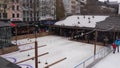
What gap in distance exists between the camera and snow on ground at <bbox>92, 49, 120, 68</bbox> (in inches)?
547

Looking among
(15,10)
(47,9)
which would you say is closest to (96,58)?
(15,10)

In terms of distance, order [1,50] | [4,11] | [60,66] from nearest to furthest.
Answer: [60,66] → [1,50] → [4,11]

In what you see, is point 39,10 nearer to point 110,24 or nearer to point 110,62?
point 110,24

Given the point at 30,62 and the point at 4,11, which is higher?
the point at 4,11

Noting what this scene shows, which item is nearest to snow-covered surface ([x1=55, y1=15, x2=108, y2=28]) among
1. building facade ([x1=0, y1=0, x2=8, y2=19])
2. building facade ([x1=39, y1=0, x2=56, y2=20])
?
building facade ([x1=0, y1=0, x2=8, y2=19])

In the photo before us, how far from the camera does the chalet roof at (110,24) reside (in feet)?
76.9

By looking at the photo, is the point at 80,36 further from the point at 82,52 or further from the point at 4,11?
the point at 4,11

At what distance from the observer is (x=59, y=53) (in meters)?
18.7

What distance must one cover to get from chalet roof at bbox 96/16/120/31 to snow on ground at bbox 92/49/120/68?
7.14m

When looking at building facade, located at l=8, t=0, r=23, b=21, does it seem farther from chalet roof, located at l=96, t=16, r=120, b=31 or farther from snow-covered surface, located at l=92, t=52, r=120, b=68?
snow-covered surface, located at l=92, t=52, r=120, b=68

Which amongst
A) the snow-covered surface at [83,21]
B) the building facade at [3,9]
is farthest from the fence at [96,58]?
the building facade at [3,9]

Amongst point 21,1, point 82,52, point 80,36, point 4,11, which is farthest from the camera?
point 21,1

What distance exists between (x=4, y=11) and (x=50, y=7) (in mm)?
15247

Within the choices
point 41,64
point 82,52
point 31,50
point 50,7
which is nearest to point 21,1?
point 50,7
